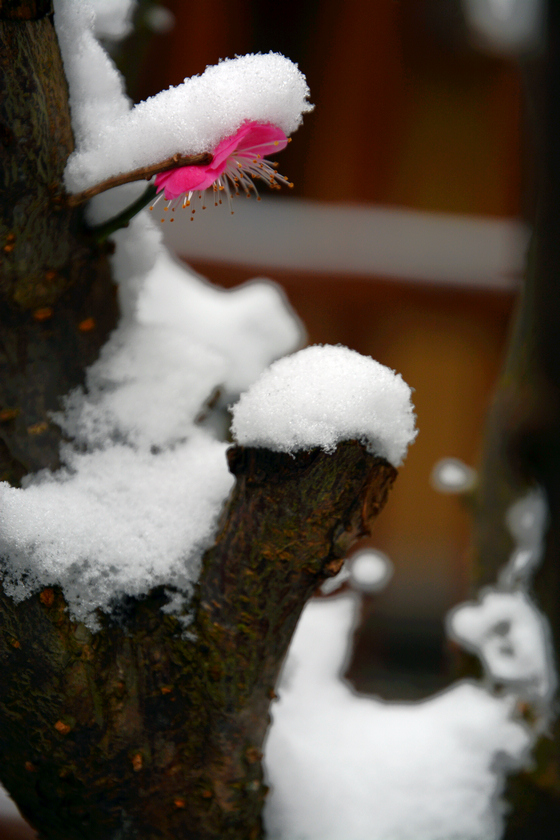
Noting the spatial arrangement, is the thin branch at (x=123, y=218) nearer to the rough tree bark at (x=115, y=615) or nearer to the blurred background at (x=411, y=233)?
the rough tree bark at (x=115, y=615)

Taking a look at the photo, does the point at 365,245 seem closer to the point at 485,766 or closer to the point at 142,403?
the point at 142,403

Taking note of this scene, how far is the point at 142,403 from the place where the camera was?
1.43 ft

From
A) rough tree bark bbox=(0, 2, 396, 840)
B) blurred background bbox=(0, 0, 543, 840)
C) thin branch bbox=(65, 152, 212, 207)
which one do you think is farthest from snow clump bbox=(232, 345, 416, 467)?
blurred background bbox=(0, 0, 543, 840)

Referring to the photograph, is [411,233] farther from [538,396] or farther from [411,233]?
[538,396]

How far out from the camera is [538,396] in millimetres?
677

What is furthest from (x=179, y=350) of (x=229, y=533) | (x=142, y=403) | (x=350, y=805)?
(x=350, y=805)

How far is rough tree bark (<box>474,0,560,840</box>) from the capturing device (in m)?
0.66

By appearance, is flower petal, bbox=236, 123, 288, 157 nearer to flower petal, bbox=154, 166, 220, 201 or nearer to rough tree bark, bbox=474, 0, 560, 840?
flower petal, bbox=154, 166, 220, 201

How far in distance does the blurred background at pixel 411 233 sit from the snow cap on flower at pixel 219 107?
592 mm

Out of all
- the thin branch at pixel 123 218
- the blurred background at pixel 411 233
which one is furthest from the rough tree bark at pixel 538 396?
the thin branch at pixel 123 218

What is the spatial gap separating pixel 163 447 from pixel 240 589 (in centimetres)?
13

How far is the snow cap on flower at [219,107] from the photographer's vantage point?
0.98 feet

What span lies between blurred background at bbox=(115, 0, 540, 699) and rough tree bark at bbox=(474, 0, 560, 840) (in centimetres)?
16

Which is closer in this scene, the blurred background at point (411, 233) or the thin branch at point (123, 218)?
the thin branch at point (123, 218)
